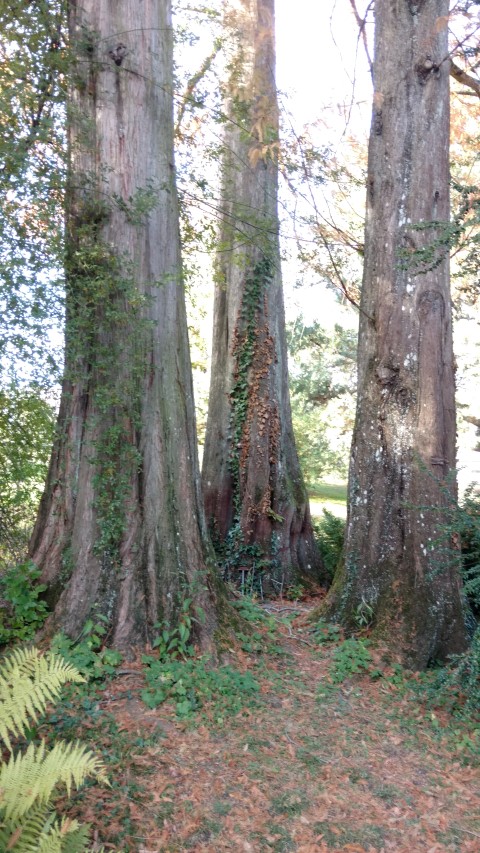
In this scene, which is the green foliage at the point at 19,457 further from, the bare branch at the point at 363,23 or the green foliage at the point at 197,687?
the bare branch at the point at 363,23

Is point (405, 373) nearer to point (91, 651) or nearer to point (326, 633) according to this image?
point (326, 633)

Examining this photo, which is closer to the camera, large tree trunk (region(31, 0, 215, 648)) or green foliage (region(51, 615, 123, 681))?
green foliage (region(51, 615, 123, 681))

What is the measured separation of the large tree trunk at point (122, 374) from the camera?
259 inches

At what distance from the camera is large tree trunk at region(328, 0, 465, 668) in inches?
289

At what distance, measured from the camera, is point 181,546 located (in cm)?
695

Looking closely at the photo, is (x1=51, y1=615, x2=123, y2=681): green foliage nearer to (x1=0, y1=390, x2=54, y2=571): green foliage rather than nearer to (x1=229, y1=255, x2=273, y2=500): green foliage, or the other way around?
Answer: (x1=0, y1=390, x2=54, y2=571): green foliage

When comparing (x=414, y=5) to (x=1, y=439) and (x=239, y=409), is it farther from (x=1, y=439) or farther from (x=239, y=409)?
(x=1, y=439)

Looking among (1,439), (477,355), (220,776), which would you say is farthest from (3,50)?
(477,355)

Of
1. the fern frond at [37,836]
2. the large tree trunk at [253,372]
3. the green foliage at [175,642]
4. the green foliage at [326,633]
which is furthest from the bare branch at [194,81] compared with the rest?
the fern frond at [37,836]

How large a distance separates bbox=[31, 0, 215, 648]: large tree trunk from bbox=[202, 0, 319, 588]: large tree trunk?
326 cm

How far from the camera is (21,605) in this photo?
677 cm

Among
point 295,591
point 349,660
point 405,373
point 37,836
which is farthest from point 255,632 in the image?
point 37,836

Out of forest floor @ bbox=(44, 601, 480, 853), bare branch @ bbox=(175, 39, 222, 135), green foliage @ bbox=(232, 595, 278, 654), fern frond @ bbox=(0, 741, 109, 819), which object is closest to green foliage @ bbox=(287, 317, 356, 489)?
bare branch @ bbox=(175, 39, 222, 135)

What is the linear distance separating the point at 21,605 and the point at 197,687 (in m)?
1.80
